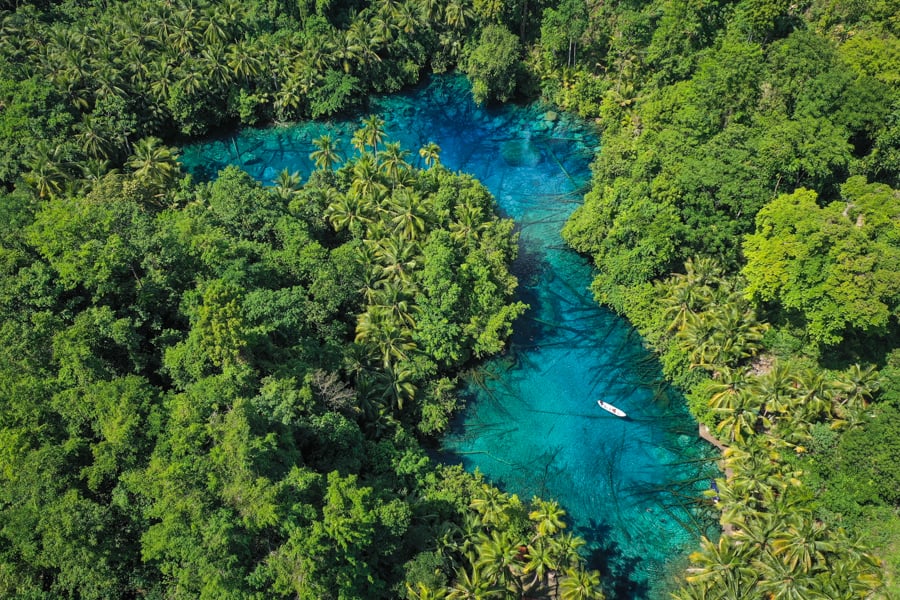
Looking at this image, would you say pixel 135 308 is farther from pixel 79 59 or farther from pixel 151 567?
pixel 79 59

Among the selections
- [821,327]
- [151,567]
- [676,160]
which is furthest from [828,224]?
[151,567]

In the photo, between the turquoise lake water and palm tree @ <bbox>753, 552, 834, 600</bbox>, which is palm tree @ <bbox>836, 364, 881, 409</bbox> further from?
palm tree @ <bbox>753, 552, 834, 600</bbox>

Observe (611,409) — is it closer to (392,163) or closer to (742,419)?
(742,419)

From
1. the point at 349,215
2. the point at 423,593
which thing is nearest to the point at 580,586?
the point at 423,593

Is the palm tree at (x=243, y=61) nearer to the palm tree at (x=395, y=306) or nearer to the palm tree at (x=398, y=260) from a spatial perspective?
the palm tree at (x=398, y=260)

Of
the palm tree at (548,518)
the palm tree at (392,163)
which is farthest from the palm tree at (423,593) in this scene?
the palm tree at (392,163)

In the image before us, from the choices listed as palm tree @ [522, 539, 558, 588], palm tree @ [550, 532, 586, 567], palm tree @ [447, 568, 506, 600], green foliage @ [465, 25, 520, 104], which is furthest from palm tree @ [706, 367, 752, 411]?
green foliage @ [465, 25, 520, 104]
